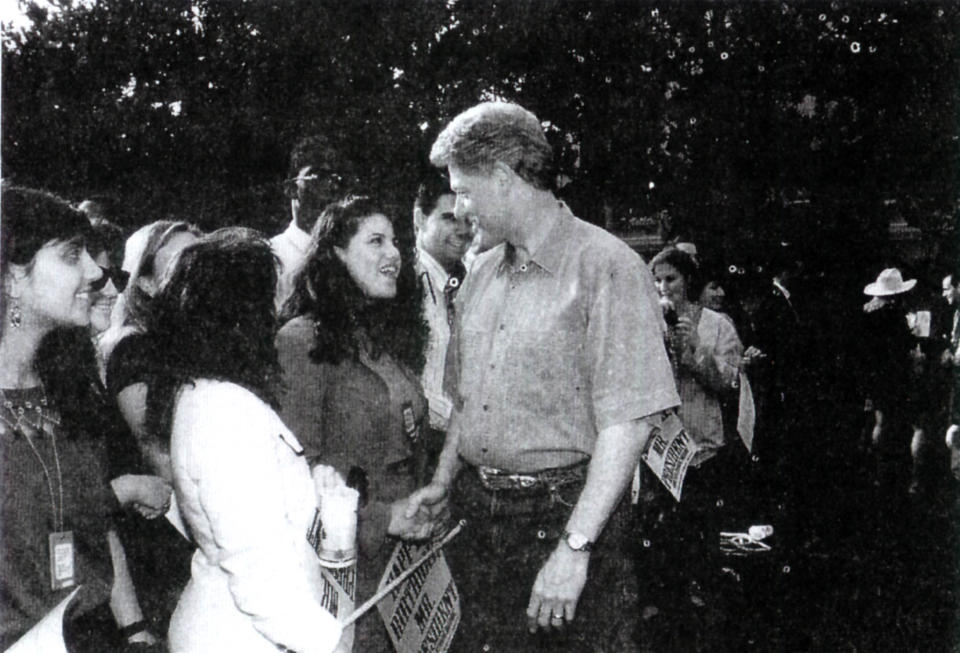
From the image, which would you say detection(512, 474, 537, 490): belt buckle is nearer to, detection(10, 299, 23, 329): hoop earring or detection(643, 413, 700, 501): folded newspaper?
detection(643, 413, 700, 501): folded newspaper

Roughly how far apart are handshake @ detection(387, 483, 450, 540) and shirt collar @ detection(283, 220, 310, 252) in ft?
2.83

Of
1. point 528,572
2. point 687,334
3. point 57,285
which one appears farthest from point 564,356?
point 687,334

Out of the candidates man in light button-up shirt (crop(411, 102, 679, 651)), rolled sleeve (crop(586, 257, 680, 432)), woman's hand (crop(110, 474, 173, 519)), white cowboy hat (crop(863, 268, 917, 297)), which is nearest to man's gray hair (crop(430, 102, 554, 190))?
man in light button-up shirt (crop(411, 102, 679, 651))

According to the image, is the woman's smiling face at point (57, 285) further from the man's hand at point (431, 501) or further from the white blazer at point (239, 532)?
the man's hand at point (431, 501)

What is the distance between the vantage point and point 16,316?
1.68 metres

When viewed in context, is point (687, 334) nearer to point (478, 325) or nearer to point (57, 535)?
point (478, 325)

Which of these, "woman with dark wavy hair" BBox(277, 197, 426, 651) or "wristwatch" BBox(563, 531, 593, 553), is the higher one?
"woman with dark wavy hair" BBox(277, 197, 426, 651)

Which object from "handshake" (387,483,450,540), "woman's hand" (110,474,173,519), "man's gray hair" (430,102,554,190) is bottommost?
"handshake" (387,483,450,540)

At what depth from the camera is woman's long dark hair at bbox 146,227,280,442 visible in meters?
1.63

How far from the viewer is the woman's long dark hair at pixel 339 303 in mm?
2207

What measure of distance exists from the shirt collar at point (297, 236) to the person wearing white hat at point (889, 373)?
238 centimetres

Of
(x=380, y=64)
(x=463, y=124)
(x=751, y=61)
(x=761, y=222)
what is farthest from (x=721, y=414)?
(x=463, y=124)

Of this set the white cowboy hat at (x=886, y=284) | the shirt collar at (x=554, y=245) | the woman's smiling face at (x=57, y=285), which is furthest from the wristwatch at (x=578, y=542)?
the white cowboy hat at (x=886, y=284)

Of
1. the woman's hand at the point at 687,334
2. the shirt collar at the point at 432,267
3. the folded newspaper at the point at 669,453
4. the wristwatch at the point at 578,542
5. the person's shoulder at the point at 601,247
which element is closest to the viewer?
the wristwatch at the point at 578,542
